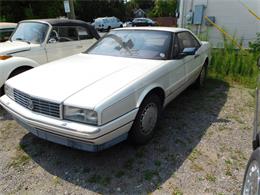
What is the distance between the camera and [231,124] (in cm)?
377

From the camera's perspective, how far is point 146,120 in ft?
9.89

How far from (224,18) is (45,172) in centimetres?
787

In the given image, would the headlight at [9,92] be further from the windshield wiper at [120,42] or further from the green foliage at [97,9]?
the green foliage at [97,9]

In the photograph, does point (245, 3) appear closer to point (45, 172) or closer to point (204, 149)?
point (204, 149)

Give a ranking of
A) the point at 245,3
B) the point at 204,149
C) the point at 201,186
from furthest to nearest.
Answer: the point at 245,3, the point at 204,149, the point at 201,186

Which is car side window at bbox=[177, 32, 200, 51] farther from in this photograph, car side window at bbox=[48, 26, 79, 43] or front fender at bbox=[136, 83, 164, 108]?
car side window at bbox=[48, 26, 79, 43]

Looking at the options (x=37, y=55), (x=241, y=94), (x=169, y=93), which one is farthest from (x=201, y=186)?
(x=37, y=55)

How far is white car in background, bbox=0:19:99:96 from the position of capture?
441 centimetres

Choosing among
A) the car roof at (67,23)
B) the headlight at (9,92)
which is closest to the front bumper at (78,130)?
the headlight at (9,92)

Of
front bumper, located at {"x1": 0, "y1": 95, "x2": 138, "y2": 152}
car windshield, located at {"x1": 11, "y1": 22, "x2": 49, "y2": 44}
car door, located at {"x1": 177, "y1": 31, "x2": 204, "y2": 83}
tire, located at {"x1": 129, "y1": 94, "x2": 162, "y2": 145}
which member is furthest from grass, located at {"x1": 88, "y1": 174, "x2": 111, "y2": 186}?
car windshield, located at {"x1": 11, "y1": 22, "x2": 49, "y2": 44}

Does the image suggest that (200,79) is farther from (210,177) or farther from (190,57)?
(210,177)

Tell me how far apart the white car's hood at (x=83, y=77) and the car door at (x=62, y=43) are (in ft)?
6.24

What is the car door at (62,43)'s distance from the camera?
5.27m

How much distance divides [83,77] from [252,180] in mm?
2068
